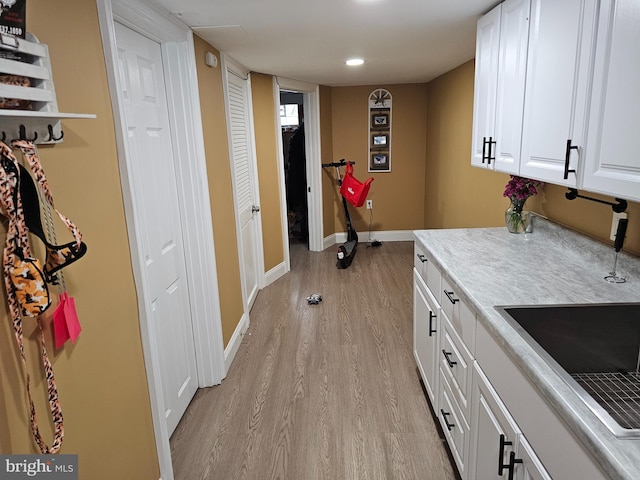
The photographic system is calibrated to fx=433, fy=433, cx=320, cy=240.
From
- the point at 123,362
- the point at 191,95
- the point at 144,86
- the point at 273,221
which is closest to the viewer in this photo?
the point at 123,362

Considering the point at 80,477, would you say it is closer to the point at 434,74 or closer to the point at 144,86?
the point at 144,86

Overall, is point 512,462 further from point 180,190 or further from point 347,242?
point 347,242

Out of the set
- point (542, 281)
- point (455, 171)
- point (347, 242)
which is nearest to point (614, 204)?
point (542, 281)

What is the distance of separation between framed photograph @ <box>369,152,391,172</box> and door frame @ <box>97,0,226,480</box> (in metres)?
3.75

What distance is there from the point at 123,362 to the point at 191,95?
152cm

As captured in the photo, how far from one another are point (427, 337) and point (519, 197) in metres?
0.95

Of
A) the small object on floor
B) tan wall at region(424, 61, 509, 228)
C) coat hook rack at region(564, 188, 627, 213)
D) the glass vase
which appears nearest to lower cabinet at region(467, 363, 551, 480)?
coat hook rack at region(564, 188, 627, 213)

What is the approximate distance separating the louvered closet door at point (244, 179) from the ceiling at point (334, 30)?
11.6 inches

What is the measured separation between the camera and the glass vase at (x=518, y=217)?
2.48 m

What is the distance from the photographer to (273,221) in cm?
474

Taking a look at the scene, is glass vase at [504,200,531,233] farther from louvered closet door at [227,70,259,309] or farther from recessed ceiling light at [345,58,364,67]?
louvered closet door at [227,70,259,309]

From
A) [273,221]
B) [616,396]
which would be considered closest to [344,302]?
[273,221]

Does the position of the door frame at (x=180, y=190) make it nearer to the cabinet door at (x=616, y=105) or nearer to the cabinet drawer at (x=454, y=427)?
the cabinet drawer at (x=454, y=427)

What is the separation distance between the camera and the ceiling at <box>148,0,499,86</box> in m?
2.06
